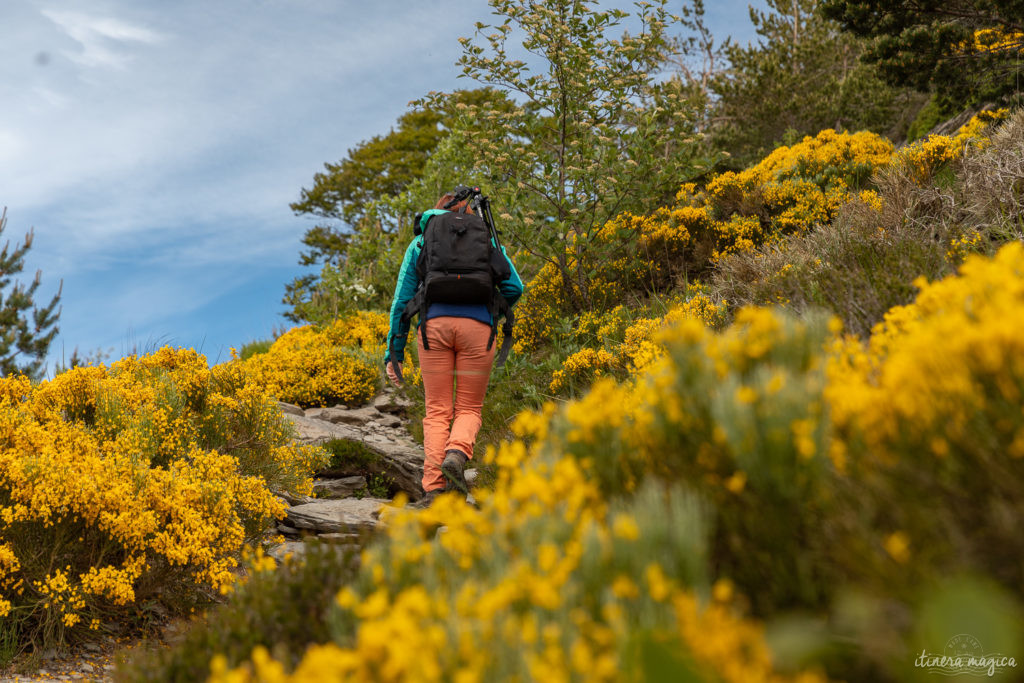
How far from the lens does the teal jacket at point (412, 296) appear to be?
5258 millimetres

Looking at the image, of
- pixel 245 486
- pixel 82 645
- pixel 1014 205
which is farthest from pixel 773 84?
pixel 82 645

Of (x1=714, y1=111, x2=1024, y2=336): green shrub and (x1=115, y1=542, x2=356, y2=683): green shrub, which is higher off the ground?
(x1=714, y1=111, x2=1024, y2=336): green shrub

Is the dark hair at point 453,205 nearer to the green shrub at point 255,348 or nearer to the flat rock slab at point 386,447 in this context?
the flat rock slab at point 386,447

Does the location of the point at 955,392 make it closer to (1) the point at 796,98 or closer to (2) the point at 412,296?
(2) the point at 412,296

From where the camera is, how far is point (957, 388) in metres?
1.57

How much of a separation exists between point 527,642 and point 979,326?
1.38m

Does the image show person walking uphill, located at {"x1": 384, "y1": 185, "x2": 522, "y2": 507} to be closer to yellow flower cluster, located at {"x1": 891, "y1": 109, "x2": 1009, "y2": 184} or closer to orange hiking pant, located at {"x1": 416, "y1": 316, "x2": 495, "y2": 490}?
orange hiking pant, located at {"x1": 416, "y1": 316, "x2": 495, "y2": 490}

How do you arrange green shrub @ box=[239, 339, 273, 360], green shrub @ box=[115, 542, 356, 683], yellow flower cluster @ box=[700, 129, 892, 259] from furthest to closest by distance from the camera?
1. green shrub @ box=[239, 339, 273, 360]
2. yellow flower cluster @ box=[700, 129, 892, 259]
3. green shrub @ box=[115, 542, 356, 683]

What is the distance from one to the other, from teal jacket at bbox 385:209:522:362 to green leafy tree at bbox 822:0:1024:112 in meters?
8.52

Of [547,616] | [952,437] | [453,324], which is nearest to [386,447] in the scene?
[453,324]

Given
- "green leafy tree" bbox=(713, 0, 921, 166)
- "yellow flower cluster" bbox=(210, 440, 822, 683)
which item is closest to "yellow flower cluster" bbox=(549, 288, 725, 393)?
"yellow flower cluster" bbox=(210, 440, 822, 683)

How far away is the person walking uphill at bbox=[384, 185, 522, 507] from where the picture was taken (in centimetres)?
512

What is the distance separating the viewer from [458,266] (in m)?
5.11

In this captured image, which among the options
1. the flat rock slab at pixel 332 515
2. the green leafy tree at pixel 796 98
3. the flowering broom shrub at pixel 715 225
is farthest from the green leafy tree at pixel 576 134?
the green leafy tree at pixel 796 98
